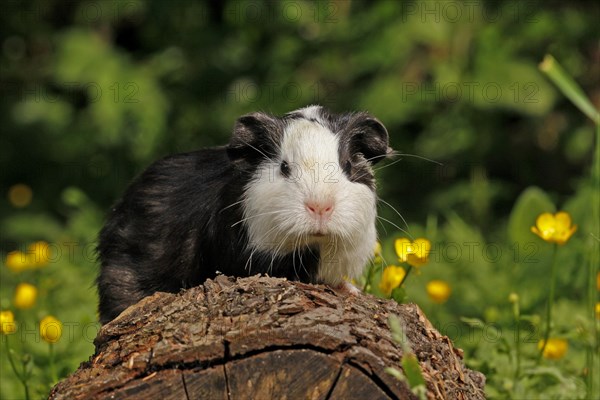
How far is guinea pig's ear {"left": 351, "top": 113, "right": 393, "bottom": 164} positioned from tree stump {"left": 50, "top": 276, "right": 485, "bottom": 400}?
106cm

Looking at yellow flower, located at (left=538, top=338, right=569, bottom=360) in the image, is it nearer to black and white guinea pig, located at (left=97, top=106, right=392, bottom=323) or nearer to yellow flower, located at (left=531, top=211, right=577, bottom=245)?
yellow flower, located at (left=531, top=211, right=577, bottom=245)

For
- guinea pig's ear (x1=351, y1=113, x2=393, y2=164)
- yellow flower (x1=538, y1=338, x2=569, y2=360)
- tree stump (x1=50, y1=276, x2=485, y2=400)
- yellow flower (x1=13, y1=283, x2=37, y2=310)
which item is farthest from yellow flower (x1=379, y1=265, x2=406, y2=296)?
yellow flower (x1=13, y1=283, x2=37, y2=310)

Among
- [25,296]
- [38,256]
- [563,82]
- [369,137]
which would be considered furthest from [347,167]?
[38,256]

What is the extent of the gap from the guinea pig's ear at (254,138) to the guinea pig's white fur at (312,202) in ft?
0.21

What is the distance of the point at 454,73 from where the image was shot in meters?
8.37

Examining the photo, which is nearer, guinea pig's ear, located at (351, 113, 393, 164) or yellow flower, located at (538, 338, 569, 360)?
guinea pig's ear, located at (351, 113, 393, 164)

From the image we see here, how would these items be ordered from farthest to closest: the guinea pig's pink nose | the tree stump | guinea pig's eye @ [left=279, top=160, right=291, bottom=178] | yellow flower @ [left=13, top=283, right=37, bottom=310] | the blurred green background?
the blurred green background → yellow flower @ [left=13, top=283, right=37, bottom=310] → guinea pig's eye @ [left=279, top=160, right=291, bottom=178] → the guinea pig's pink nose → the tree stump

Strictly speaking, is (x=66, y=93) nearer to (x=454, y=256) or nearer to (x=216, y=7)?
(x=216, y=7)

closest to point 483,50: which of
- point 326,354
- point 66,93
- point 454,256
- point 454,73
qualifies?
point 454,73

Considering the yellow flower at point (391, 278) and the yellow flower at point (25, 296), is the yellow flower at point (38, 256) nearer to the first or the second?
the yellow flower at point (25, 296)

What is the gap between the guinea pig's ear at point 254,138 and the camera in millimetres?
4340

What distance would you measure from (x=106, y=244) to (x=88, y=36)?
12.9 feet

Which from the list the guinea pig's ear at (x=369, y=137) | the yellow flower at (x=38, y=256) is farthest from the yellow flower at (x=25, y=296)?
the guinea pig's ear at (x=369, y=137)

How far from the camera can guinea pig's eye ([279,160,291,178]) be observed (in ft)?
13.6
